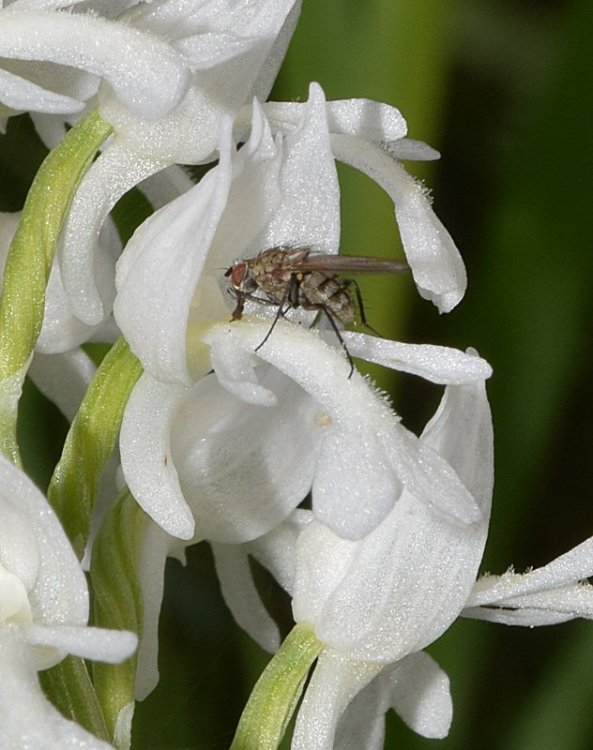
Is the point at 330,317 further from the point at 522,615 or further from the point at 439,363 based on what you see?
the point at 522,615

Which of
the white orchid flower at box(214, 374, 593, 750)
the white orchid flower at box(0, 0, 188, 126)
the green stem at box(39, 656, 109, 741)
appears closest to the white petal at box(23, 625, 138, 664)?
the green stem at box(39, 656, 109, 741)

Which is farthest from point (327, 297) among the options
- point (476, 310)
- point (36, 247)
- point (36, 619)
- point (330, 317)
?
point (476, 310)

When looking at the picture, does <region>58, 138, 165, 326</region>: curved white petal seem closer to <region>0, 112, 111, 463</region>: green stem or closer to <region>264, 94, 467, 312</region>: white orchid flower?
<region>0, 112, 111, 463</region>: green stem

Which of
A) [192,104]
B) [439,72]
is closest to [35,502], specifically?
[192,104]

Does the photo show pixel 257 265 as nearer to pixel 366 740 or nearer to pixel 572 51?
pixel 366 740

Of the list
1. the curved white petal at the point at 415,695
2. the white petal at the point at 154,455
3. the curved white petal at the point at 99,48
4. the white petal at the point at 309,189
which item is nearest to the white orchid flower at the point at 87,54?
the curved white petal at the point at 99,48

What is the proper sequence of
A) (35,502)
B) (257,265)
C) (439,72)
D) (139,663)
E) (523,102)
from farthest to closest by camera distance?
(523,102)
(439,72)
(139,663)
(257,265)
(35,502)
